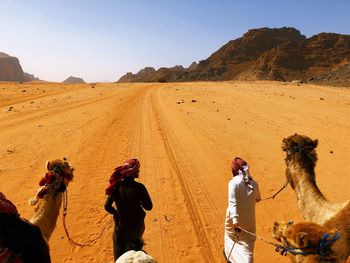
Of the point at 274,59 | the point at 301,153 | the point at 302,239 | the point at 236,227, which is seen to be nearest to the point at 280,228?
the point at 302,239

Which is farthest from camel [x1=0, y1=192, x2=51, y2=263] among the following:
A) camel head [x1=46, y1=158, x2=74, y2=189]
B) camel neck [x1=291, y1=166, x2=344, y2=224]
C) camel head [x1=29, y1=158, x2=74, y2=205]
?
camel neck [x1=291, y1=166, x2=344, y2=224]

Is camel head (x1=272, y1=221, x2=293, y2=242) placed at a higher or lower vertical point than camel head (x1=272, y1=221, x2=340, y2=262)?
lower

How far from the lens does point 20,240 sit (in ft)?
9.91

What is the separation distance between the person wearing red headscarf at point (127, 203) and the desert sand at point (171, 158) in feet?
6.51

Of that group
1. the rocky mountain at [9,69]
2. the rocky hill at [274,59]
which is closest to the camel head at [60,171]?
the rocky hill at [274,59]

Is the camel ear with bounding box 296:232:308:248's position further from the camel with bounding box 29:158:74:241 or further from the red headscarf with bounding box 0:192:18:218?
the camel with bounding box 29:158:74:241

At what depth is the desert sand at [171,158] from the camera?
25.9 ft

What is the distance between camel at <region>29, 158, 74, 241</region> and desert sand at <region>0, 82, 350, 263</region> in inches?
87.4

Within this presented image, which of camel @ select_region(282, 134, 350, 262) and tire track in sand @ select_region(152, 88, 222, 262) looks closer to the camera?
camel @ select_region(282, 134, 350, 262)

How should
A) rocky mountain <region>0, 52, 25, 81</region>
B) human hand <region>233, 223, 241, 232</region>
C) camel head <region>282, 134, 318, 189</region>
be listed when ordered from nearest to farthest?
human hand <region>233, 223, 241, 232</region>
camel head <region>282, 134, 318, 189</region>
rocky mountain <region>0, 52, 25, 81</region>

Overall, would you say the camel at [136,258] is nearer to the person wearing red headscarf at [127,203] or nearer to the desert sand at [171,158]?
the person wearing red headscarf at [127,203]

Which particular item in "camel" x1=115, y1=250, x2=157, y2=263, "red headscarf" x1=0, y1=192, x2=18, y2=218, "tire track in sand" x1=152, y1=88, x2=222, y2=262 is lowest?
"tire track in sand" x1=152, y1=88, x2=222, y2=262

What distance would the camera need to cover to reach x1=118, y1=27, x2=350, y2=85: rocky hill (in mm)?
99625

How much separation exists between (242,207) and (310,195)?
46.3 inches
